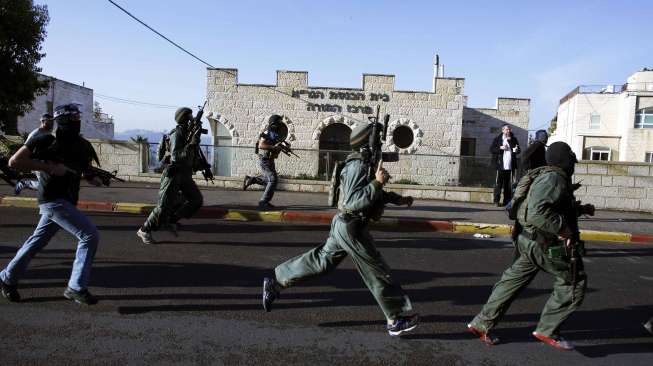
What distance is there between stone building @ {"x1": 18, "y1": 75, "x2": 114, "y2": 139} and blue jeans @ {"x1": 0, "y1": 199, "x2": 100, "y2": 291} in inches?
1136

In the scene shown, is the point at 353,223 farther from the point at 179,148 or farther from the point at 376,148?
the point at 179,148

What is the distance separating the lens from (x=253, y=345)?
3.55 m

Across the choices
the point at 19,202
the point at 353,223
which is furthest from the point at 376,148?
the point at 19,202

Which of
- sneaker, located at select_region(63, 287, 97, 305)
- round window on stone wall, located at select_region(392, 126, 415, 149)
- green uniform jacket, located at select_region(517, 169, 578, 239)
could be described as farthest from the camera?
round window on stone wall, located at select_region(392, 126, 415, 149)

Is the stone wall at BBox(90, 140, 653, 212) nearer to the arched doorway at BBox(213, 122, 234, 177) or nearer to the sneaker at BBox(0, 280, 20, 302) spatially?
the arched doorway at BBox(213, 122, 234, 177)

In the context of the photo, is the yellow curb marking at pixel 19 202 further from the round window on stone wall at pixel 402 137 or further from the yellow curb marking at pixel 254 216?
the round window on stone wall at pixel 402 137

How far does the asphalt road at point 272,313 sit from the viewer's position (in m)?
3.43

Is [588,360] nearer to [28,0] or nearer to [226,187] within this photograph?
[226,187]

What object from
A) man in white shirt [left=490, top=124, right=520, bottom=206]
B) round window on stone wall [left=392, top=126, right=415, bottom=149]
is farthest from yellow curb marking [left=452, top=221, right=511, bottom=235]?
round window on stone wall [left=392, top=126, right=415, bottom=149]

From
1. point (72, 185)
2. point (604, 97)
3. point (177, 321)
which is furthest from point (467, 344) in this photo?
point (604, 97)

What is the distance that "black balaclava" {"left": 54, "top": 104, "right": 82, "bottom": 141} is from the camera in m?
4.14

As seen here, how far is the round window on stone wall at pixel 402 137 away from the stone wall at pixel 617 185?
9149mm

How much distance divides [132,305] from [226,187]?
920 centimetres

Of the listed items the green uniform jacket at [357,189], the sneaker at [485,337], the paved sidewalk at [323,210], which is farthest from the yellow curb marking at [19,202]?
the sneaker at [485,337]
